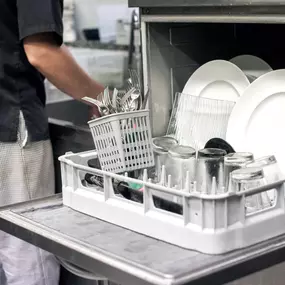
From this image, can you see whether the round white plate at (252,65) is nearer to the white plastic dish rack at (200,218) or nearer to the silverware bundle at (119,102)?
the silverware bundle at (119,102)

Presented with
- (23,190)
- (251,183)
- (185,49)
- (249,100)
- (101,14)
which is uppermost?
(101,14)

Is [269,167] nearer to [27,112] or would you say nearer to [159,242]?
[159,242]

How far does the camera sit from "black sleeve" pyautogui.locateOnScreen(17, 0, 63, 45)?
1.56 metres

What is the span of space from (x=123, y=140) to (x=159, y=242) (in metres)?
0.25

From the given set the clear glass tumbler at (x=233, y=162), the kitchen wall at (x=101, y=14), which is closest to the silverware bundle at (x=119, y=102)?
the clear glass tumbler at (x=233, y=162)

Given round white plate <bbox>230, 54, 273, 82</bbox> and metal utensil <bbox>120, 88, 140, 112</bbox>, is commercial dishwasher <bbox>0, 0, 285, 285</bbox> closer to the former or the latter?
round white plate <bbox>230, 54, 273, 82</bbox>

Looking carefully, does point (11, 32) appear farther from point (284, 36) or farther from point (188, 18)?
point (284, 36)

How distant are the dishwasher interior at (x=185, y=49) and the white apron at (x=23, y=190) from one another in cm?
38

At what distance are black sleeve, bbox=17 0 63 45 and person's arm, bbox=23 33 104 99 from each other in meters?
0.04

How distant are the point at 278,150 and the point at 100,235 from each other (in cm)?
46

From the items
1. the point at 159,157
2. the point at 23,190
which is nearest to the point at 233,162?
the point at 159,157

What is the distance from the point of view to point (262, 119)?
144 cm

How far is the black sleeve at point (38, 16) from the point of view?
5.12 ft

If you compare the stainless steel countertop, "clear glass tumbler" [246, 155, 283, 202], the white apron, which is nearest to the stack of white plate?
"clear glass tumbler" [246, 155, 283, 202]
